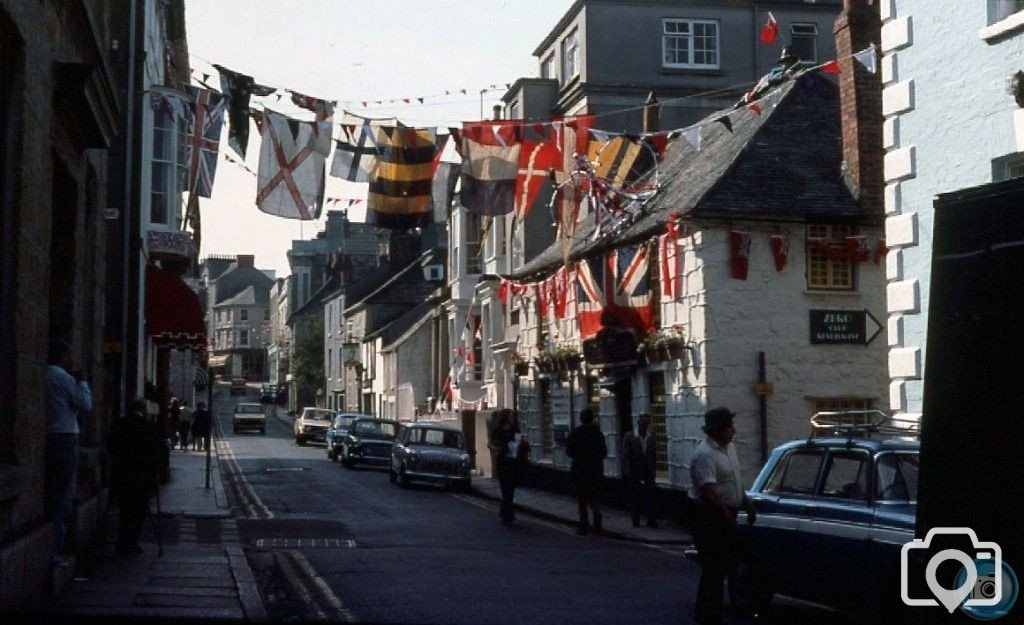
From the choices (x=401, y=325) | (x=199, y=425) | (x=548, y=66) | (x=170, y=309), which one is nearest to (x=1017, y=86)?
(x=170, y=309)

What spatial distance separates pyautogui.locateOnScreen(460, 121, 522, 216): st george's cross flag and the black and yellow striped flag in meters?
0.72

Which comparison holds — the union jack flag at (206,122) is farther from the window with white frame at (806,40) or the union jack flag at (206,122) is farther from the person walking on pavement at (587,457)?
the window with white frame at (806,40)

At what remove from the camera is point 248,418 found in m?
76.4

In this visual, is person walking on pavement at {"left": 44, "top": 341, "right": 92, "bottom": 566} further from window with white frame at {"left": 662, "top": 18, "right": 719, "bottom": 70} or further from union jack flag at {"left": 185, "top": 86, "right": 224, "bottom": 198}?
window with white frame at {"left": 662, "top": 18, "right": 719, "bottom": 70}

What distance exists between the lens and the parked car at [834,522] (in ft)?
34.3

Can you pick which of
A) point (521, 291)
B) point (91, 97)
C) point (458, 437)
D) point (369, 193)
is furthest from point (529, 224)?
point (91, 97)

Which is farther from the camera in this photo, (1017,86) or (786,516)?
(1017,86)

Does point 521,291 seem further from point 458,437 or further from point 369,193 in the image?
point 369,193

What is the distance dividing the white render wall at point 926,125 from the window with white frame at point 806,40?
23.7m

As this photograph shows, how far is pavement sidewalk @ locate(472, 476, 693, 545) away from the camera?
22078 mm

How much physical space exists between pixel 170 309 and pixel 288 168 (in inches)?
383

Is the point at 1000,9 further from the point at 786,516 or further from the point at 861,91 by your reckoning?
the point at 861,91

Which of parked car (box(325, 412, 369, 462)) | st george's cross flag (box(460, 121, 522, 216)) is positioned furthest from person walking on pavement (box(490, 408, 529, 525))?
parked car (box(325, 412, 369, 462))
